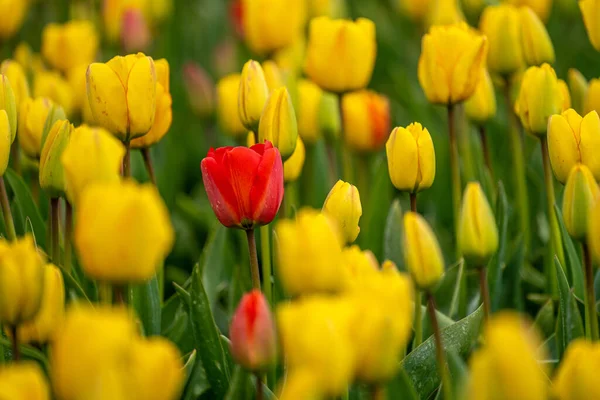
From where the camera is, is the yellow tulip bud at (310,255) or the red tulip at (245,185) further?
the red tulip at (245,185)

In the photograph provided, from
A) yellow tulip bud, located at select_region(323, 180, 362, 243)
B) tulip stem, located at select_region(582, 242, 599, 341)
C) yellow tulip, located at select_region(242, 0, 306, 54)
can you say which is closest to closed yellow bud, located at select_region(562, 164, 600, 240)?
tulip stem, located at select_region(582, 242, 599, 341)

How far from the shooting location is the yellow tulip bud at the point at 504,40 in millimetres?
1552

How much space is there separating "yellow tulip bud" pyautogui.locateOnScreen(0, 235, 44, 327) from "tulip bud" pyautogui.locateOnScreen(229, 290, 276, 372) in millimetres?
194

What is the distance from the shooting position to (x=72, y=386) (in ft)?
2.32

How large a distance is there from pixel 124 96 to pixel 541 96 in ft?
1.92

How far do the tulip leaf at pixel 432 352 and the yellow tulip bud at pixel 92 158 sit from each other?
18.0 inches

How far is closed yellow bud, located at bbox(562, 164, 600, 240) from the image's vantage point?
1003mm

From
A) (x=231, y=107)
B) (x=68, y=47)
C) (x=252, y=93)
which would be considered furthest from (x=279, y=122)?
(x=68, y=47)

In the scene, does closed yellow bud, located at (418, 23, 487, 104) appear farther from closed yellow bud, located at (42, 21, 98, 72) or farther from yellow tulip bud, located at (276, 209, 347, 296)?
closed yellow bud, located at (42, 21, 98, 72)

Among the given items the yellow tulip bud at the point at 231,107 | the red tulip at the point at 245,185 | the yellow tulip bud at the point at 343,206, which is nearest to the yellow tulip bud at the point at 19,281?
the red tulip at the point at 245,185

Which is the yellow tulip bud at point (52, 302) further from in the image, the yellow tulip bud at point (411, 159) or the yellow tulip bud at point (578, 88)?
the yellow tulip bud at point (578, 88)

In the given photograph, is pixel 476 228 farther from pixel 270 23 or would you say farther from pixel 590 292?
pixel 270 23

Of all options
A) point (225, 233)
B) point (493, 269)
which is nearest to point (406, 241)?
point (493, 269)

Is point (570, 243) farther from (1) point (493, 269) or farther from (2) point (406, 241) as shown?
(2) point (406, 241)
